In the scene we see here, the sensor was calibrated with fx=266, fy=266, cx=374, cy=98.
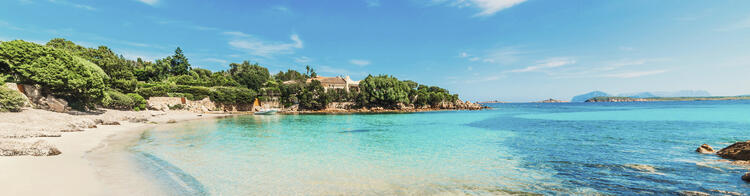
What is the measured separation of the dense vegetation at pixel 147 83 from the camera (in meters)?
22.3

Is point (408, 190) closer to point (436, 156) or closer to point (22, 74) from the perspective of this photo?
point (436, 156)

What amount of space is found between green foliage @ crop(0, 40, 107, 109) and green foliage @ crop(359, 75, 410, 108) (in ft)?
148

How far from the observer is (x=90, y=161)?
28.5 feet

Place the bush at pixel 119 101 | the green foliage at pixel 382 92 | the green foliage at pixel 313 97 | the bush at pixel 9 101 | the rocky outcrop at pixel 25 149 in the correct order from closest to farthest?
the rocky outcrop at pixel 25 149
the bush at pixel 9 101
the bush at pixel 119 101
the green foliage at pixel 313 97
the green foliage at pixel 382 92

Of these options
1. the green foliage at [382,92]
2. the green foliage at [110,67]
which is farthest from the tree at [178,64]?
the green foliage at [382,92]

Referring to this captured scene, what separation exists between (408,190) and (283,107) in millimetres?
58386

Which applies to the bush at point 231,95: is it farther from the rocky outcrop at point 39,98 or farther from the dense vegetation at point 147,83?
the rocky outcrop at point 39,98

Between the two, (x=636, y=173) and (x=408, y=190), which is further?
(x=636, y=173)

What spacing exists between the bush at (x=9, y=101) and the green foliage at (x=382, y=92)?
49.6m

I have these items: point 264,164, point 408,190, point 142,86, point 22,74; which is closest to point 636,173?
point 408,190

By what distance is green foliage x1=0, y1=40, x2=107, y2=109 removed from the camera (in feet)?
70.9

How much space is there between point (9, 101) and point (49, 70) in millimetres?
6598

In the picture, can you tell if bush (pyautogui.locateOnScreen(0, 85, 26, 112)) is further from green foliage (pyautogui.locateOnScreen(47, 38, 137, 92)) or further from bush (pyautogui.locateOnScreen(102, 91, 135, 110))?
green foliage (pyautogui.locateOnScreen(47, 38, 137, 92))

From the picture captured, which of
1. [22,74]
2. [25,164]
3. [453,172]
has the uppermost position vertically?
[22,74]
